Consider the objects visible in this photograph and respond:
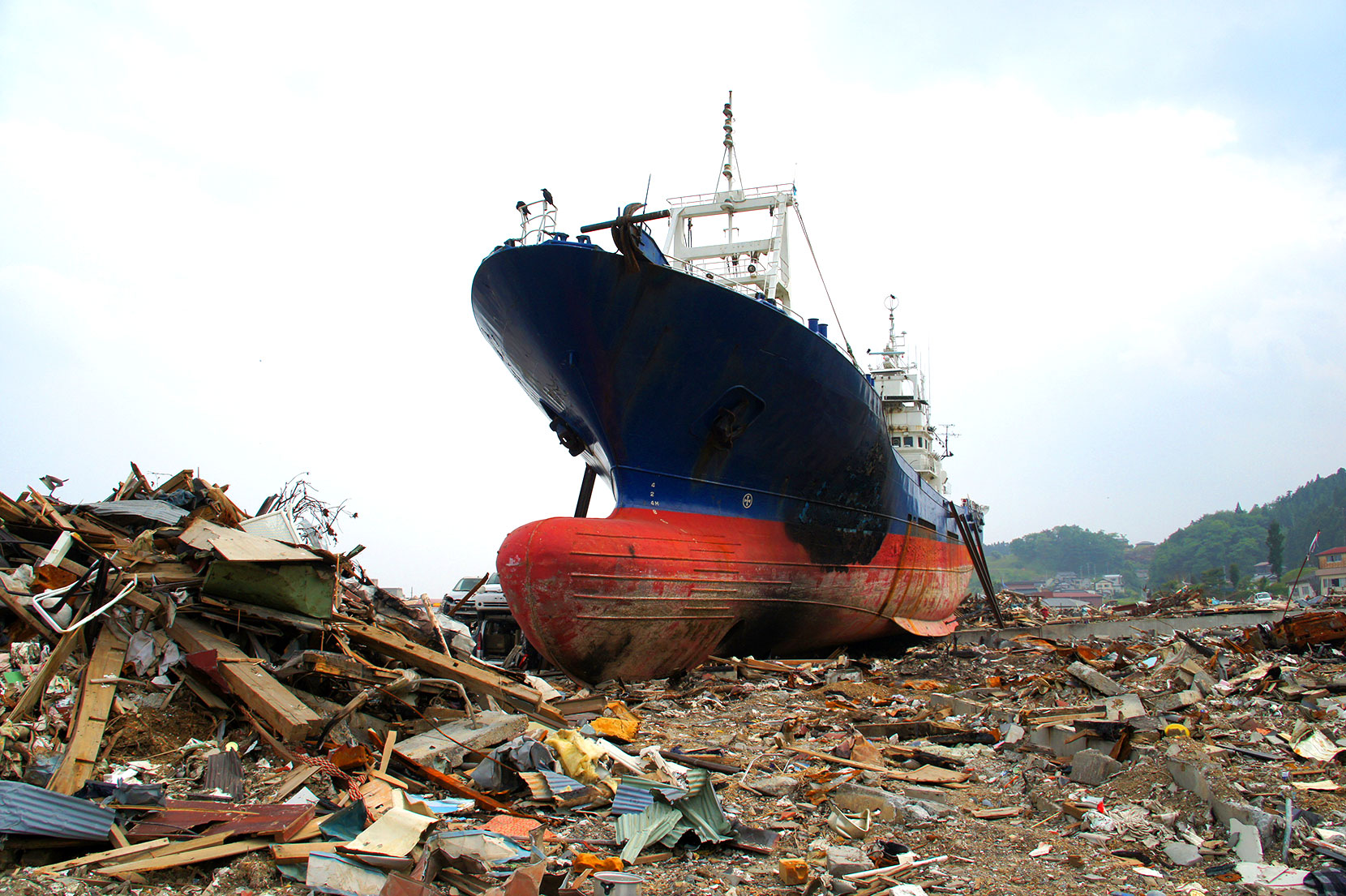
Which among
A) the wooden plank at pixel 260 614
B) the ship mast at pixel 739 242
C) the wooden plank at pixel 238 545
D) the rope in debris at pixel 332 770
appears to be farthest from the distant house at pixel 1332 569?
the rope in debris at pixel 332 770

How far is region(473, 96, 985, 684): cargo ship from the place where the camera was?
8.61 m

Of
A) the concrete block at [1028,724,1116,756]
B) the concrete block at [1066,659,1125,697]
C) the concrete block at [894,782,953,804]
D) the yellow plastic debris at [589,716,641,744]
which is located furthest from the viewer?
the concrete block at [1066,659,1125,697]

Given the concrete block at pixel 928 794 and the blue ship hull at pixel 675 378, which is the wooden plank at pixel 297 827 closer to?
the concrete block at pixel 928 794

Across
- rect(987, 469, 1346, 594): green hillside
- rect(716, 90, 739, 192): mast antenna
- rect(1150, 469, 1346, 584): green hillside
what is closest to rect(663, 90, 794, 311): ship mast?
rect(716, 90, 739, 192): mast antenna

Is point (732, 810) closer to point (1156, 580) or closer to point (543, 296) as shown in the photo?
point (543, 296)

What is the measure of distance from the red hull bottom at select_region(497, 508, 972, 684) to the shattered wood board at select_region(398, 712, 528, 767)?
268 cm

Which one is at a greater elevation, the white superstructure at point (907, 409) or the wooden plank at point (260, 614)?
the white superstructure at point (907, 409)

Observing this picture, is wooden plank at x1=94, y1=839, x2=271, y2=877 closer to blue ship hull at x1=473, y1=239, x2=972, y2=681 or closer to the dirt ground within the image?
the dirt ground

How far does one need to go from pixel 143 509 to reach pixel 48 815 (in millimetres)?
3869

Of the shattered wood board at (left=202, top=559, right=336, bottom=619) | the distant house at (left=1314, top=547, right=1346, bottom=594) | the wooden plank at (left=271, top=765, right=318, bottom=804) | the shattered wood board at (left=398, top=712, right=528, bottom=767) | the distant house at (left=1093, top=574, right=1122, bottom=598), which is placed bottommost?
the distant house at (left=1093, top=574, right=1122, bottom=598)

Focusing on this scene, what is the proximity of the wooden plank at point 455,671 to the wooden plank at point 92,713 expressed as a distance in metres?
1.61

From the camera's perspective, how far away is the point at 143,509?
6.26 m

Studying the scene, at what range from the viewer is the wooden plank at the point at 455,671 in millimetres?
6094

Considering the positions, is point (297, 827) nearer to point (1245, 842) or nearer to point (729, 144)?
point (1245, 842)
